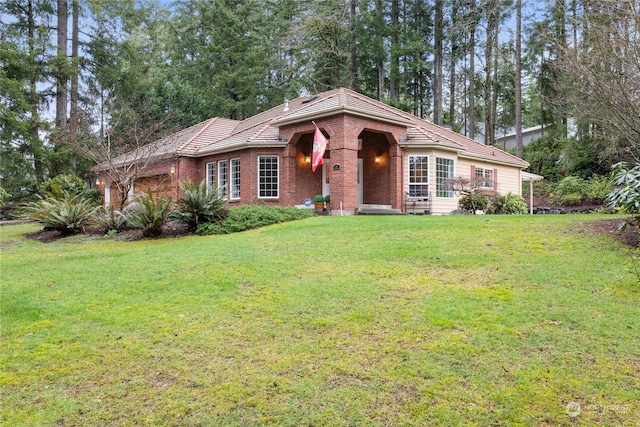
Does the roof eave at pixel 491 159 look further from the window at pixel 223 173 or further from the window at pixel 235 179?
the window at pixel 223 173

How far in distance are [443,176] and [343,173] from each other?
508 cm

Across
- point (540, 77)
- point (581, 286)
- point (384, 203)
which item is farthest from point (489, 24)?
point (581, 286)

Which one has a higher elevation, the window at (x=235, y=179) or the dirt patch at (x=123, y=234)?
the window at (x=235, y=179)

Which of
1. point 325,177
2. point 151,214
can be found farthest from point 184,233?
point 325,177

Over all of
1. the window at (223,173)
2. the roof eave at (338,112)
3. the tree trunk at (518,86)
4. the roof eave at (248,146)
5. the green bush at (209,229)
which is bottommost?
the green bush at (209,229)

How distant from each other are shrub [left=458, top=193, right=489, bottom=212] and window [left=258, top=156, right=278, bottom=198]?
313 inches

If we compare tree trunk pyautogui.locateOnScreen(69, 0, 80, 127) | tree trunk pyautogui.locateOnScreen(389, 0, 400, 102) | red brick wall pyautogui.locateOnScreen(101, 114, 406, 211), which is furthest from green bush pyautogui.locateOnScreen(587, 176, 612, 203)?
tree trunk pyautogui.locateOnScreen(69, 0, 80, 127)

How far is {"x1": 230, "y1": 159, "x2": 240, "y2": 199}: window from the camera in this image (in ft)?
59.6

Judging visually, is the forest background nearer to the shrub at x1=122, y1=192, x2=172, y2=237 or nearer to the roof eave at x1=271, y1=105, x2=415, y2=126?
the roof eave at x1=271, y1=105, x2=415, y2=126

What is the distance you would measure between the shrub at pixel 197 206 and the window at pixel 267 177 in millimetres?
5513

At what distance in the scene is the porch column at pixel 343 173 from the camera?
14758 millimetres

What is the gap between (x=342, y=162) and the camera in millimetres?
14766

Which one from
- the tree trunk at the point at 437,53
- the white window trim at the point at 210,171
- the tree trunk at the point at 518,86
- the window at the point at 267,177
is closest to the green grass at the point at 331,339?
the window at the point at 267,177

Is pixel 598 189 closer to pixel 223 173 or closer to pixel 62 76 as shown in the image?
pixel 223 173
